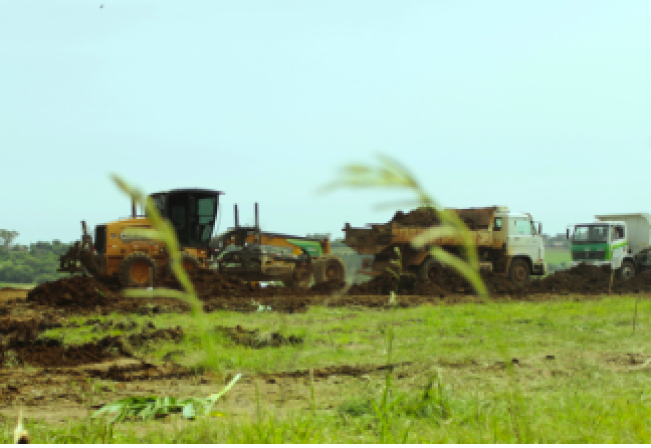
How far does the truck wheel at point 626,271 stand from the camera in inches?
1012

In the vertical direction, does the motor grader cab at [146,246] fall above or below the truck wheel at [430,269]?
above

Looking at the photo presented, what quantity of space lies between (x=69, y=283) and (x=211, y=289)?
3.78m

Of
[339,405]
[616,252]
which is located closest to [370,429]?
[339,405]

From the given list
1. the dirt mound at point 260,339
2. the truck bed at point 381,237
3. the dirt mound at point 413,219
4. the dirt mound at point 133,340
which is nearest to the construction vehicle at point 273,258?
the truck bed at point 381,237

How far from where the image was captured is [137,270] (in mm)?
17203

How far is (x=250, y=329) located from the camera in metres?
10.2

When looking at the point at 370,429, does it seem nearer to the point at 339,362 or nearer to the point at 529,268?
the point at 339,362

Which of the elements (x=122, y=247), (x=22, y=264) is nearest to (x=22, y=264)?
(x=22, y=264)

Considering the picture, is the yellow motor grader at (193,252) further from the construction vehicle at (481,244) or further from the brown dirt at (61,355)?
the brown dirt at (61,355)

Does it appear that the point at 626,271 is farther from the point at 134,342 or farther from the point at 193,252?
the point at 134,342

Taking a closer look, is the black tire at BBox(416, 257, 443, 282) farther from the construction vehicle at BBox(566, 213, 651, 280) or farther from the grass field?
the construction vehicle at BBox(566, 213, 651, 280)

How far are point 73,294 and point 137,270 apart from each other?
7.56ft

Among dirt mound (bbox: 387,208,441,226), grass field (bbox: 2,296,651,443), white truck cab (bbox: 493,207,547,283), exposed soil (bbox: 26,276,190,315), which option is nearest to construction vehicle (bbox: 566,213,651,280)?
white truck cab (bbox: 493,207,547,283)

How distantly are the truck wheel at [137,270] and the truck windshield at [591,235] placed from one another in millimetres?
18771
